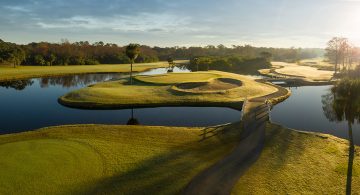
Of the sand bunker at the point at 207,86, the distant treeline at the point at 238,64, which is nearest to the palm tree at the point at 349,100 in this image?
the sand bunker at the point at 207,86

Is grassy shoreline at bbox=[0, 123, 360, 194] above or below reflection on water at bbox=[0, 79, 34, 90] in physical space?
below

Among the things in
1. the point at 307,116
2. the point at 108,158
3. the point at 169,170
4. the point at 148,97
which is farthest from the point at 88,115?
the point at 307,116

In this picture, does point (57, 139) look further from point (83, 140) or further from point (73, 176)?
point (73, 176)

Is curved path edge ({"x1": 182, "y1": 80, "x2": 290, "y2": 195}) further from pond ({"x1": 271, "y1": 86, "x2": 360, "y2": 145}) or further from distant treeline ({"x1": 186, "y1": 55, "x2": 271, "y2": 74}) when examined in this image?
distant treeline ({"x1": 186, "y1": 55, "x2": 271, "y2": 74})

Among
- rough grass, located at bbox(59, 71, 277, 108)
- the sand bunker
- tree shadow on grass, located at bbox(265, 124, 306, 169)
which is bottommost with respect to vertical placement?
tree shadow on grass, located at bbox(265, 124, 306, 169)

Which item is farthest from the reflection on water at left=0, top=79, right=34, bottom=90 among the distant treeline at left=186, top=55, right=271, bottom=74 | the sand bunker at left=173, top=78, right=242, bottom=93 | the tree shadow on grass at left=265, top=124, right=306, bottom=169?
the distant treeline at left=186, top=55, right=271, bottom=74

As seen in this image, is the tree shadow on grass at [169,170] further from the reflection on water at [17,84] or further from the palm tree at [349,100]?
the reflection on water at [17,84]

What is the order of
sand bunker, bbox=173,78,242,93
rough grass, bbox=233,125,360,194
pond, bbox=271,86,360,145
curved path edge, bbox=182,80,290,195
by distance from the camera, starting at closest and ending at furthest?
1. curved path edge, bbox=182,80,290,195
2. rough grass, bbox=233,125,360,194
3. pond, bbox=271,86,360,145
4. sand bunker, bbox=173,78,242,93
